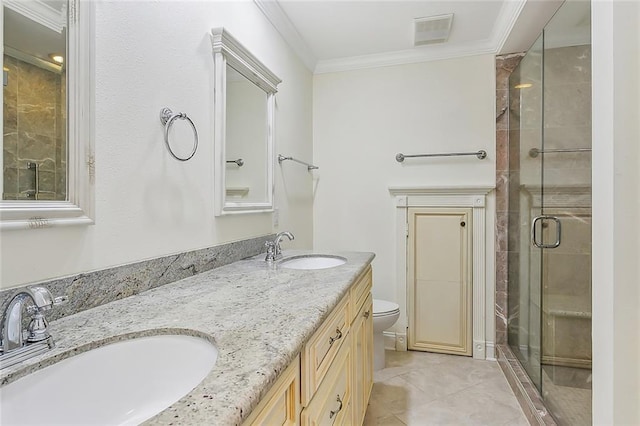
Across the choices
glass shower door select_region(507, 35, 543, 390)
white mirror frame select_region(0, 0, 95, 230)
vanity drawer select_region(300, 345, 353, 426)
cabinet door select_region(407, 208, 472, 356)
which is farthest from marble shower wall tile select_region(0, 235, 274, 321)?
glass shower door select_region(507, 35, 543, 390)

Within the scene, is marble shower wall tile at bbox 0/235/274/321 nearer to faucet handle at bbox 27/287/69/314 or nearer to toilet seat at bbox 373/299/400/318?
faucet handle at bbox 27/287/69/314

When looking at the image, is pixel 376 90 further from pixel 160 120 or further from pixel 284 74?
pixel 160 120

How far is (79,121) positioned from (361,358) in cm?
147

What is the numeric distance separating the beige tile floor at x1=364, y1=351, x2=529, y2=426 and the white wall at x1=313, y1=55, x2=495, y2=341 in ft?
1.34

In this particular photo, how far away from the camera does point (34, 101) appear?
31.9 inches

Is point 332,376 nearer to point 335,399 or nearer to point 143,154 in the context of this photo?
point 335,399

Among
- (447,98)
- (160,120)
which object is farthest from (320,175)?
(160,120)

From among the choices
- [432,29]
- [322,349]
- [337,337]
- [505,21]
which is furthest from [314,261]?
[505,21]

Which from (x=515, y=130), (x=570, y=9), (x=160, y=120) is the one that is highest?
(x=570, y=9)

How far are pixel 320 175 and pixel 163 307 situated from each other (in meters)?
2.16

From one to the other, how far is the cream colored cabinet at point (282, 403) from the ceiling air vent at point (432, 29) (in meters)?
2.31

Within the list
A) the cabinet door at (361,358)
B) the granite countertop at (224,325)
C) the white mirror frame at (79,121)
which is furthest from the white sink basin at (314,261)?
the white mirror frame at (79,121)

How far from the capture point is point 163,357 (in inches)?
29.7

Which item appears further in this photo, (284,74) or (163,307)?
(284,74)
